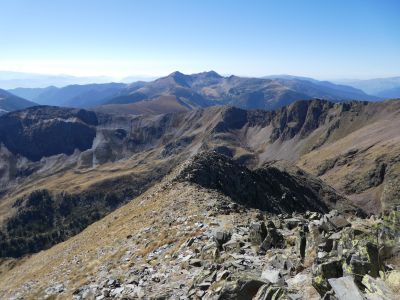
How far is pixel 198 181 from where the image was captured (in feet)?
194

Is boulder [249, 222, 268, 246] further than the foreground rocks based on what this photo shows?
Yes

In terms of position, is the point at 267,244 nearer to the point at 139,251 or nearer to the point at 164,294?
the point at 164,294

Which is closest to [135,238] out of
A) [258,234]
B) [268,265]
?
[258,234]

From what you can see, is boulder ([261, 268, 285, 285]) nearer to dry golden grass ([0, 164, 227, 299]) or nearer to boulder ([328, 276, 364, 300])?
boulder ([328, 276, 364, 300])

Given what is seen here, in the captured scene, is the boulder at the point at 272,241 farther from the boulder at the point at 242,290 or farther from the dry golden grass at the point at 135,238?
the dry golden grass at the point at 135,238

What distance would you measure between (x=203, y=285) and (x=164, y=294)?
9.24ft

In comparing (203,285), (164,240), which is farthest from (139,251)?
(203,285)

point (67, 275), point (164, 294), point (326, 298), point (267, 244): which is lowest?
point (67, 275)

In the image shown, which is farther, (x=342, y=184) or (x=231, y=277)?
(x=342, y=184)

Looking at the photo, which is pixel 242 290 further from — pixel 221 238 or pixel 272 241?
pixel 221 238

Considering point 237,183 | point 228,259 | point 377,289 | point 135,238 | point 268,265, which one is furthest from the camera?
point 237,183

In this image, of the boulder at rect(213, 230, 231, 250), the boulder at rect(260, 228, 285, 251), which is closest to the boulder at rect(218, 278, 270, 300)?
the boulder at rect(260, 228, 285, 251)

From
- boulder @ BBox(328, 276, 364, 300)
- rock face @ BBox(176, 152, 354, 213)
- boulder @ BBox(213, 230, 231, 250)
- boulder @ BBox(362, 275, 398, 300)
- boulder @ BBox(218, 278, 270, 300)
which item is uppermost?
boulder @ BBox(362, 275, 398, 300)

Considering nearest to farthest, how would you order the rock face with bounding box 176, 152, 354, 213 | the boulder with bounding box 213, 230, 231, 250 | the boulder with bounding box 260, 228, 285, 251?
the boulder with bounding box 260, 228, 285, 251, the boulder with bounding box 213, 230, 231, 250, the rock face with bounding box 176, 152, 354, 213
